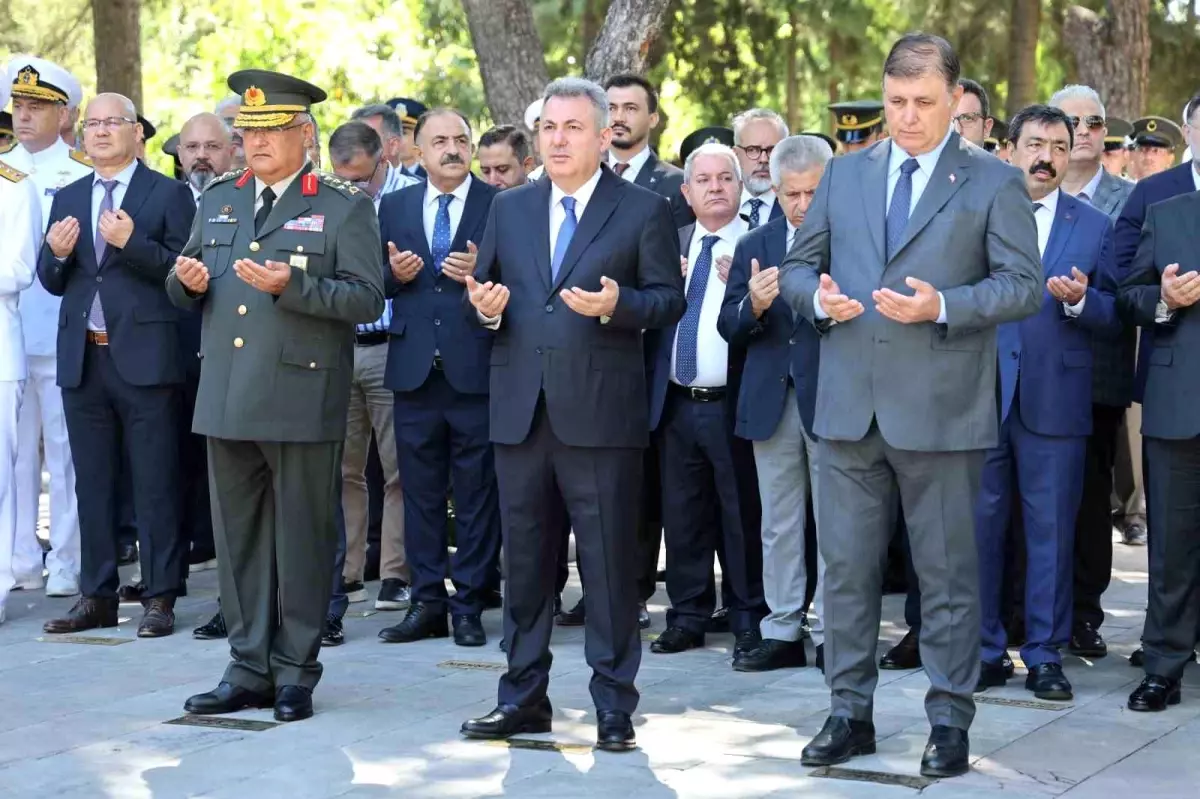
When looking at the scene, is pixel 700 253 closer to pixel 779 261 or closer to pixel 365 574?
pixel 779 261

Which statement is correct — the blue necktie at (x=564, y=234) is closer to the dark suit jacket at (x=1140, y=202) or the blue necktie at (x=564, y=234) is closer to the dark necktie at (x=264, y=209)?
the dark necktie at (x=264, y=209)

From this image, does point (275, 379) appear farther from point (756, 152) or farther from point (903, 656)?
point (756, 152)

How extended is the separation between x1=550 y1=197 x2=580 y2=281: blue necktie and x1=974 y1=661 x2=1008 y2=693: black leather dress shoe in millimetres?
2387

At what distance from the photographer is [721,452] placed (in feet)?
26.8

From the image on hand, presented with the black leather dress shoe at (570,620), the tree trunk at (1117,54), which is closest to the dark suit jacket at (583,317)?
the black leather dress shoe at (570,620)

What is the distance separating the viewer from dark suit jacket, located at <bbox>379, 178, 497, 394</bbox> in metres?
8.36

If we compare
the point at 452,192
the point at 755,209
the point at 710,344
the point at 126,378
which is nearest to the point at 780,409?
the point at 710,344

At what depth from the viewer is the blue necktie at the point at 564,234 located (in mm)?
6520

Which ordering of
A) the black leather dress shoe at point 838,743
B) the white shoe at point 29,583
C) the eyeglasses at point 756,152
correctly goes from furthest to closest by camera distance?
the white shoe at point 29,583 < the eyeglasses at point 756,152 < the black leather dress shoe at point 838,743

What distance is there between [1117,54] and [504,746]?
12.6m

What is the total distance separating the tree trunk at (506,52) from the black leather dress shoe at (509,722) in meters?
7.08

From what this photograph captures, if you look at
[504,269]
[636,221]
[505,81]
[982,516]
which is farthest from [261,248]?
[505,81]

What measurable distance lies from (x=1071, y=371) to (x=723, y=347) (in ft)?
5.24

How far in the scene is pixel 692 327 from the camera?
322 inches
